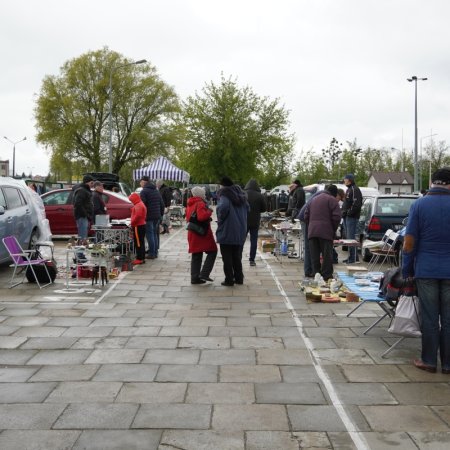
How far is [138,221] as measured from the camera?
1198 cm

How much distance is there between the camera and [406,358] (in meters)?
5.60

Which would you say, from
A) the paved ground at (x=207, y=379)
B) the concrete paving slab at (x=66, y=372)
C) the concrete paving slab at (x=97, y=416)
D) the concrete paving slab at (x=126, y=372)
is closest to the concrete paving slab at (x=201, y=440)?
the paved ground at (x=207, y=379)

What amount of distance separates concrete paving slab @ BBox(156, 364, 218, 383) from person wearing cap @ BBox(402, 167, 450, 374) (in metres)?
1.79

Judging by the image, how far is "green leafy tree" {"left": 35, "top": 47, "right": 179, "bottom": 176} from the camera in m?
49.8

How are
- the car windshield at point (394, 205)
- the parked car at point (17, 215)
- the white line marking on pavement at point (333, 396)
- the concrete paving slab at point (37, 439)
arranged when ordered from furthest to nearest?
the car windshield at point (394, 205)
the parked car at point (17, 215)
the white line marking on pavement at point (333, 396)
the concrete paving slab at point (37, 439)

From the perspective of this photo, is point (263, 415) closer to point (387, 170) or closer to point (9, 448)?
point (9, 448)

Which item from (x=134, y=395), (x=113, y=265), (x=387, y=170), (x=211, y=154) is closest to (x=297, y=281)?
(x=113, y=265)

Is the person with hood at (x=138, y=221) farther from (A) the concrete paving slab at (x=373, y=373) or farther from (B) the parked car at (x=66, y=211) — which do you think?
(A) the concrete paving slab at (x=373, y=373)

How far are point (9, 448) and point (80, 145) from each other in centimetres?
4891

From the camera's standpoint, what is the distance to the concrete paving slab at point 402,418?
392 cm

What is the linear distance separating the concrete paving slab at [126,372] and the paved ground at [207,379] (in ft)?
0.06

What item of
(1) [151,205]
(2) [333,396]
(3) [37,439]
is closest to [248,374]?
(2) [333,396]

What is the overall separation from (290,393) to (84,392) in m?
1.53

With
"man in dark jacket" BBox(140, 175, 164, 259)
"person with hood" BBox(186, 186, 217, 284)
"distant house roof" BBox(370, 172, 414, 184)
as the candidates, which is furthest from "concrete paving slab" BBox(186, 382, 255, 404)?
"distant house roof" BBox(370, 172, 414, 184)
